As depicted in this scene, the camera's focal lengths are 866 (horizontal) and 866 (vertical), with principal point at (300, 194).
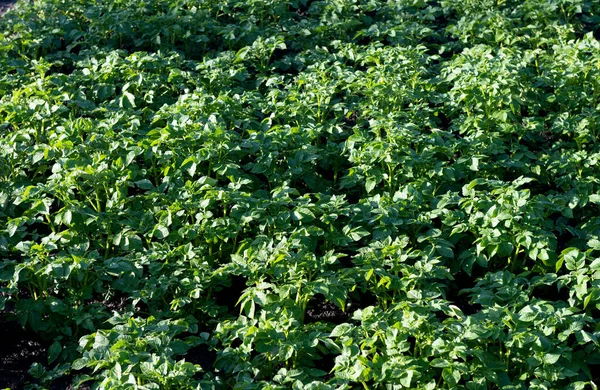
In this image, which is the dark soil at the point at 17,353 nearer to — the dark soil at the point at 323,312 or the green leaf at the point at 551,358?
the dark soil at the point at 323,312

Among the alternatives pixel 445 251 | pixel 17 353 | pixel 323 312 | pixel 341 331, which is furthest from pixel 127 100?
pixel 341 331

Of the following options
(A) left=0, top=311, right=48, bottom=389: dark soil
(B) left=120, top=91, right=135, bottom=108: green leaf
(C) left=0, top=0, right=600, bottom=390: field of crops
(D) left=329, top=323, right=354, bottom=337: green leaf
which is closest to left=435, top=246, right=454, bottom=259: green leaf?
(C) left=0, top=0, right=600, bottom=390: field of crops

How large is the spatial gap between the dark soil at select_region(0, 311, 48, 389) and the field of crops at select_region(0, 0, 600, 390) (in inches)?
0.4

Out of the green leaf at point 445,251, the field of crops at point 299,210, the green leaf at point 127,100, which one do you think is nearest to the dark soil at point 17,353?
the field of crops at point 299,210

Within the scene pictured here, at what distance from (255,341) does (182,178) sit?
133 centimetres

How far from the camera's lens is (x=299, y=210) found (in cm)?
422

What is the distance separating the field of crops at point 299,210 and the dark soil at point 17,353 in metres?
0.01

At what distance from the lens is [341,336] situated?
3.69 meters

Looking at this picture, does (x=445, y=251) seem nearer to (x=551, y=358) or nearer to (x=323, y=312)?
(x=323, y=312)

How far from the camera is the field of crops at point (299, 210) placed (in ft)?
11.9

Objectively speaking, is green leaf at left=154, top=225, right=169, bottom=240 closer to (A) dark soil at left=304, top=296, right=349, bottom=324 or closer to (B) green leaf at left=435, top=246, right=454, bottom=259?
(A) dark soil at left=304, top=296, right=349, bottom=324

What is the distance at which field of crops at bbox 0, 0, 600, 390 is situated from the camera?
3.63 m

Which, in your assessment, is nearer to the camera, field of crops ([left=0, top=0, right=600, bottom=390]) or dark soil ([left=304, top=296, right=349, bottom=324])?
field of crops ([left=0, top=0, right=600, bottom=390])

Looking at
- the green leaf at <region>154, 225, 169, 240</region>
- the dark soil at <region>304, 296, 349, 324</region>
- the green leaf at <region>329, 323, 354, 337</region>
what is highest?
the green leaf at <region>154, 225, 169, 240</region>
